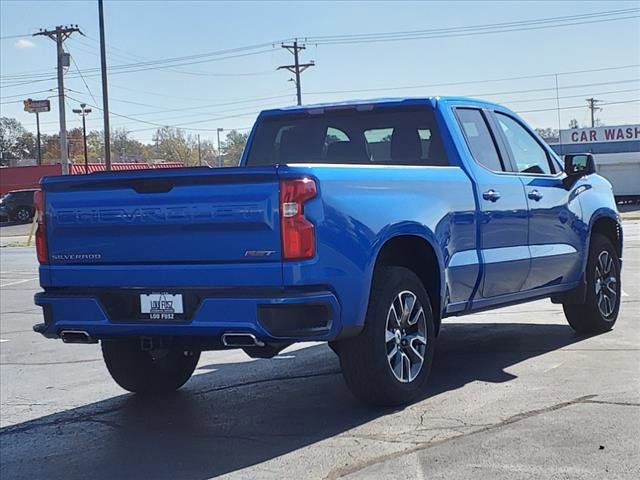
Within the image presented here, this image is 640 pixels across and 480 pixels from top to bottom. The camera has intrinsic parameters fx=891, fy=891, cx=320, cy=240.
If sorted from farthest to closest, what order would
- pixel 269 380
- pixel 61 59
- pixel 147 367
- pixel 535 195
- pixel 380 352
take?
pixel 61 59, pixel 535 195, pixel 269 380, pixel 147 367, pixel 380 352

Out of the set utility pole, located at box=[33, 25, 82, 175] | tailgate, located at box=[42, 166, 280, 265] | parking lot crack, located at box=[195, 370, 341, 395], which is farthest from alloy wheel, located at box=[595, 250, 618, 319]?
utility pole, located at box=[33, 25, 82, 175]

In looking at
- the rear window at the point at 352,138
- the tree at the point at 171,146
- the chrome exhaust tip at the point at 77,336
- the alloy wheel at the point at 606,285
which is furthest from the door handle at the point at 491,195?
the tree at the point at 171,146

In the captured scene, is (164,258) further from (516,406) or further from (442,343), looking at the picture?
(442,343)

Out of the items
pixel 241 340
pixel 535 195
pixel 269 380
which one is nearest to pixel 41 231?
pixel 241 340

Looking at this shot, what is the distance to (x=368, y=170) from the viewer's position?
18.0 ft

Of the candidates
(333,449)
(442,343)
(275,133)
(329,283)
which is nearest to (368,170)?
(329,283)

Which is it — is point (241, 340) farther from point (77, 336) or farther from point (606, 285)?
point (606, 285)

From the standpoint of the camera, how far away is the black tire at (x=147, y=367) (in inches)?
256

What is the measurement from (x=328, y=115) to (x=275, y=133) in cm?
57

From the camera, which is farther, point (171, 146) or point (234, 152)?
point (171, 146)

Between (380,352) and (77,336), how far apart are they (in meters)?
1.92

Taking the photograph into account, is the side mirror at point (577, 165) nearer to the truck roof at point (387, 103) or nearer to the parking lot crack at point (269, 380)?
the truck roof at point (387, 103)

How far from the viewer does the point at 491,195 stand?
666 cm

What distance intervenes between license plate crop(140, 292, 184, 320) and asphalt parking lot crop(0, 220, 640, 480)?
770mm
